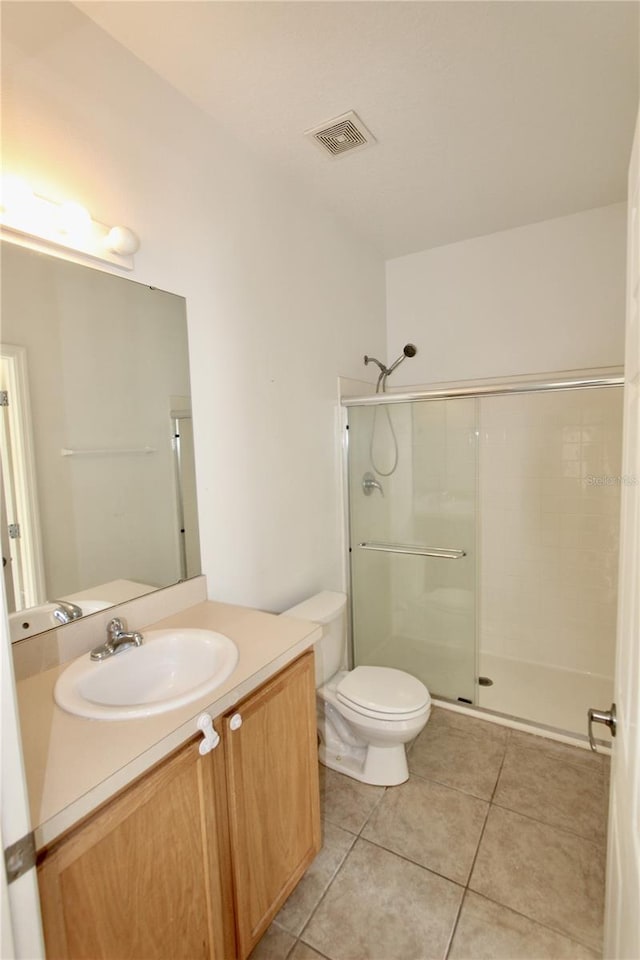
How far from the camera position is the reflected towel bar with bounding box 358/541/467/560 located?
250 cm

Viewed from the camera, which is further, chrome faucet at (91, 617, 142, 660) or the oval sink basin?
chrome faucet at (91, 617, 142, 660)

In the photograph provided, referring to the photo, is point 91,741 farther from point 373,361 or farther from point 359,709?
point 373,361

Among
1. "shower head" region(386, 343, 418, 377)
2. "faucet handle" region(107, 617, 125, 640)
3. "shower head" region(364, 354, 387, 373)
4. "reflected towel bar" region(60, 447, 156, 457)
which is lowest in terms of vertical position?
"faucet handle" region(107, 617, 125, 640)

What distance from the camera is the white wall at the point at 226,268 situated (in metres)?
1.16

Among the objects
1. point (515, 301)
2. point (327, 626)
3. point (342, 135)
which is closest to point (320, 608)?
point (327, 626)

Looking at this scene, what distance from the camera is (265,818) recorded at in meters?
1.18

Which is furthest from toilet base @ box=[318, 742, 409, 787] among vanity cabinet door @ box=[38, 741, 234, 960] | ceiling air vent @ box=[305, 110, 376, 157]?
ceiling air vent @ box=[305, 110, 376, 157]

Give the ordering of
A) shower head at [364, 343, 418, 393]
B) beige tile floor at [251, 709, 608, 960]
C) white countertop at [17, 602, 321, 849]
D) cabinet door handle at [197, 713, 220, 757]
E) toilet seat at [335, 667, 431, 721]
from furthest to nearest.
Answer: shower head at [364, 343, 418, 393] → toilet seat at [335, 667, 431, 721] → beige tile floor at [251, 709, 608, 960] → cabinet door handle at [197, 713, 220, 757] → white countertop at [17, 602, 321, 849]

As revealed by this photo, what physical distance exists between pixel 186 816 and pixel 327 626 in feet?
3.59

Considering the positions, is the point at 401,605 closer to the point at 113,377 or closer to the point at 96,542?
the point at 96,542

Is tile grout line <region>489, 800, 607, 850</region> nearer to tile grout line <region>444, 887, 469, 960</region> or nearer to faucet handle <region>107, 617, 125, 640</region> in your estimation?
tile grout line <region>444, 887, 469, 960</region>

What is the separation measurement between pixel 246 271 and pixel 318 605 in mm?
1485

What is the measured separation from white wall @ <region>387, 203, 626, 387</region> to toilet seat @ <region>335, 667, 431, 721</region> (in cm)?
185

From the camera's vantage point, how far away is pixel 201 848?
0.97 meters
